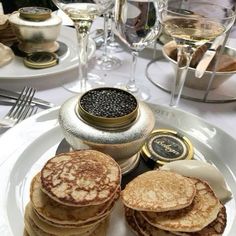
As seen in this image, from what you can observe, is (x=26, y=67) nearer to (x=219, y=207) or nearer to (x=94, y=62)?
(x=94, y=62)

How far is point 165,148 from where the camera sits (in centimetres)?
62

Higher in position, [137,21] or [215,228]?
[137,21]

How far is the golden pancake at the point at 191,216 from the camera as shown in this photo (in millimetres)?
427

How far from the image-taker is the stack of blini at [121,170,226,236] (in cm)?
43

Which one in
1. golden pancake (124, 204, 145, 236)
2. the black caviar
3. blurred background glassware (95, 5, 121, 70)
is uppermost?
the black caviar

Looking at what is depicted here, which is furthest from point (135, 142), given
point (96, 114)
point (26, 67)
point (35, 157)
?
point (26, 67)

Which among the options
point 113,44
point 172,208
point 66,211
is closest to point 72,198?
point 66,211

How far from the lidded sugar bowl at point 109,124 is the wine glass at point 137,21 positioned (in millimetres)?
205

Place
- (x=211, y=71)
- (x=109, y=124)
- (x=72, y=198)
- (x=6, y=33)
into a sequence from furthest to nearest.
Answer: (x=6, y=33)
(x=211, y=71)
(x=109, y=124)
(x=72, y=198)

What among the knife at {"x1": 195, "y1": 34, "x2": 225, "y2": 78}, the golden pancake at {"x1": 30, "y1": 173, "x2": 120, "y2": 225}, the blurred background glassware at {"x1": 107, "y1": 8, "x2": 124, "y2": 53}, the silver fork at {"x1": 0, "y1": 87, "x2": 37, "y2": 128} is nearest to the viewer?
the golden pancake at {"x1": 30, "y1": 173, "x2": 120, "y2": 225}

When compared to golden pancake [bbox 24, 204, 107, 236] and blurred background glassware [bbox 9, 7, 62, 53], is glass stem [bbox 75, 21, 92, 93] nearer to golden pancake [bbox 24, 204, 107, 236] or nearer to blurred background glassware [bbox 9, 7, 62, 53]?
blurred background glassware [bbox 9, 7, 62, 53]

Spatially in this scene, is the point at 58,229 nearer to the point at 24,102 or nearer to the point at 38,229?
the point at 38,229

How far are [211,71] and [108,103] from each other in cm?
30

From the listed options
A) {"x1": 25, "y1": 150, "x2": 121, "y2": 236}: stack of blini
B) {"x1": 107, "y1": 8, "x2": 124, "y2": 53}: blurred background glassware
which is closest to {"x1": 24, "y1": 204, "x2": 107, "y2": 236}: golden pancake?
{"x1": 25, "y1": 150, "x2": 121, "y2": 236}: stack of blini
